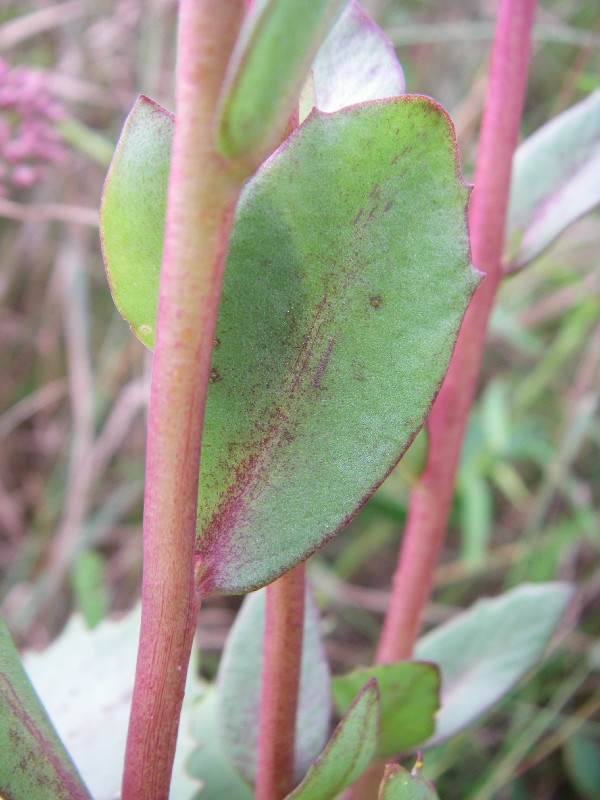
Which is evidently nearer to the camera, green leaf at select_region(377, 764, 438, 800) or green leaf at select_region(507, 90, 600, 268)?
green leaf at select_region(377, 764, 438, 800)

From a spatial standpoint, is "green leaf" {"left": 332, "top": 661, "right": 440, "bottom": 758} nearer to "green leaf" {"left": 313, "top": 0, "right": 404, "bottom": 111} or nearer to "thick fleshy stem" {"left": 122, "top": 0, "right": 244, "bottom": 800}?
"thick fleshy stem" {"left": 122, "top": 0, "right": 244, "bottom": 800}

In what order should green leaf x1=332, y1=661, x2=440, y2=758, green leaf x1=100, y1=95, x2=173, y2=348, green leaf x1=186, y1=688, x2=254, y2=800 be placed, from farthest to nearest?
green leaf x1=186, y1=688, x2=254, y2=800 → green leaf x1=332, y1=661, x2=440, y2=758 → green leaf x1=100, y1=95, x2=173, y2=348

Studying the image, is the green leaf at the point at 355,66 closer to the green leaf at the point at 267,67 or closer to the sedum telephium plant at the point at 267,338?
the sedum telephium plant at the point at 267,338

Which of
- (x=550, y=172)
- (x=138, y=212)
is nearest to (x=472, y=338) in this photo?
(x=550, y=172)

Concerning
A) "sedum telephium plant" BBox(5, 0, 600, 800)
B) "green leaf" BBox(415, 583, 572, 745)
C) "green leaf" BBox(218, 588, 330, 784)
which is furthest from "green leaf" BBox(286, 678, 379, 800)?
"green leaf" BBox(415, 583, 572, 745)

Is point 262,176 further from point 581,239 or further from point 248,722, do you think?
point 581,239

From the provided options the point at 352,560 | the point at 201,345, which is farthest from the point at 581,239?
the point at 201,345

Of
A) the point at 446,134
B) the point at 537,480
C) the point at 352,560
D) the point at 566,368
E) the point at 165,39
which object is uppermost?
the point at 165,39
